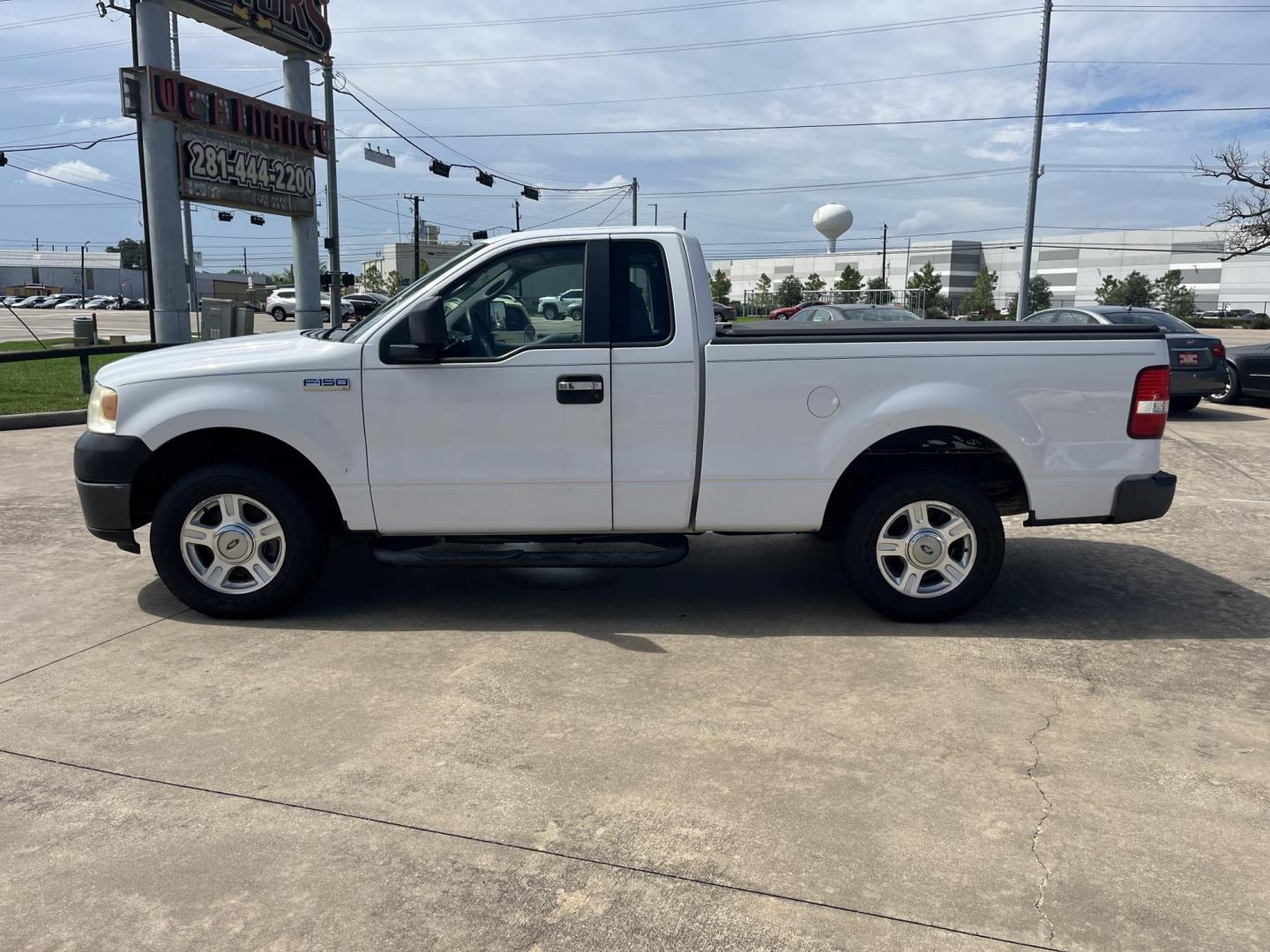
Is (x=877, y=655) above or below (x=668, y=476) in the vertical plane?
below

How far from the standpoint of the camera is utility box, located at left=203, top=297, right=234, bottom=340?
20453 mm

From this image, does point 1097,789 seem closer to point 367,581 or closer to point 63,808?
point 63,808

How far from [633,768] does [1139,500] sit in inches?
123

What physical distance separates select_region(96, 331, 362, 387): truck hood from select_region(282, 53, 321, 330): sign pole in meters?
18.3

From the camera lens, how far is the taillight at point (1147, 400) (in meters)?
→ 4.89

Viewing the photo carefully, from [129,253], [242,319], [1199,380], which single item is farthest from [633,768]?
[129,253]

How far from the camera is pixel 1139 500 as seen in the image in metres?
4.98

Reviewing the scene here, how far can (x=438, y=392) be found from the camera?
15.9 feet

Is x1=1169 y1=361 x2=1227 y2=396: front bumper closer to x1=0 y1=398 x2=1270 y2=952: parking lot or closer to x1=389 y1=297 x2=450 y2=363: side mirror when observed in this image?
x1=0 y1=398 x2=1270 y2=952: parking lot

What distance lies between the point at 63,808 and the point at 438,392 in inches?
94.5

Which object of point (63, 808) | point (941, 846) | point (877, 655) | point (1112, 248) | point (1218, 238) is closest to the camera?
point (941, 846)

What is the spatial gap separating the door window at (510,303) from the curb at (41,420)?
354 inches

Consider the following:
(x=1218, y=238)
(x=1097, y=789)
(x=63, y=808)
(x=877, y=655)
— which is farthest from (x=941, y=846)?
(x=1218, y=238)

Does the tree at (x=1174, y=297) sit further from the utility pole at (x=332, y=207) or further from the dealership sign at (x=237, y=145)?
the dealership sign at (x=237, y=145)
